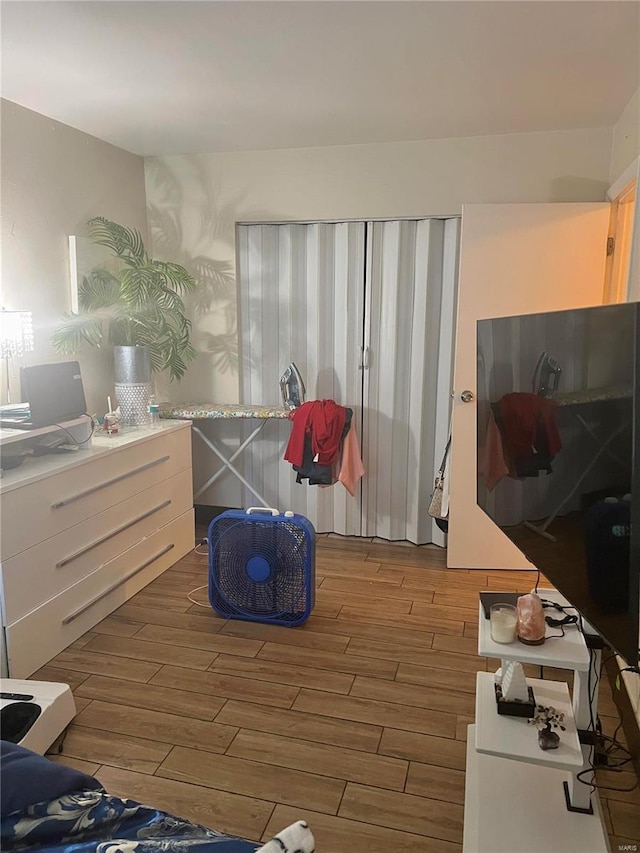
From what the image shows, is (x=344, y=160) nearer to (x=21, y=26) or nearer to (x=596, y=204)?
(x=596, y=204)

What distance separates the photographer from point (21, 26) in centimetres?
214

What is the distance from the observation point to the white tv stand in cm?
162

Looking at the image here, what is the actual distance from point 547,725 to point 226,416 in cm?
249

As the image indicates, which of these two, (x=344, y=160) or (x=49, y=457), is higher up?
(x=344, y=160)

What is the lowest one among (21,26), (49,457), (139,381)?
(49,457)

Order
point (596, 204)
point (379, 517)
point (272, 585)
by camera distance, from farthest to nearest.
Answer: point (379, 517)
point (596, 204)
point (272, 585)

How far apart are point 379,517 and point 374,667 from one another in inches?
59.5

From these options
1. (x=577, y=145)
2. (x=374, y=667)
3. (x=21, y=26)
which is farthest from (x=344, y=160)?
(x=374, y=667)

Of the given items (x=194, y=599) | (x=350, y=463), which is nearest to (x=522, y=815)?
(x=194, y=599)

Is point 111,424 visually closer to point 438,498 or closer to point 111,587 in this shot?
point 111,587

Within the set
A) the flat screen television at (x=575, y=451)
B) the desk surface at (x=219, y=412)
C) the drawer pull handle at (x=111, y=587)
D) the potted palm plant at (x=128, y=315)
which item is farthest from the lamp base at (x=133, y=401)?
the flat screen television at (x=575, y=451)

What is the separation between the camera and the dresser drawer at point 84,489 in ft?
7.89

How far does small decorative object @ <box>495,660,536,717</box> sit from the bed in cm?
95

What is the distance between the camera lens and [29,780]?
3.44ft
